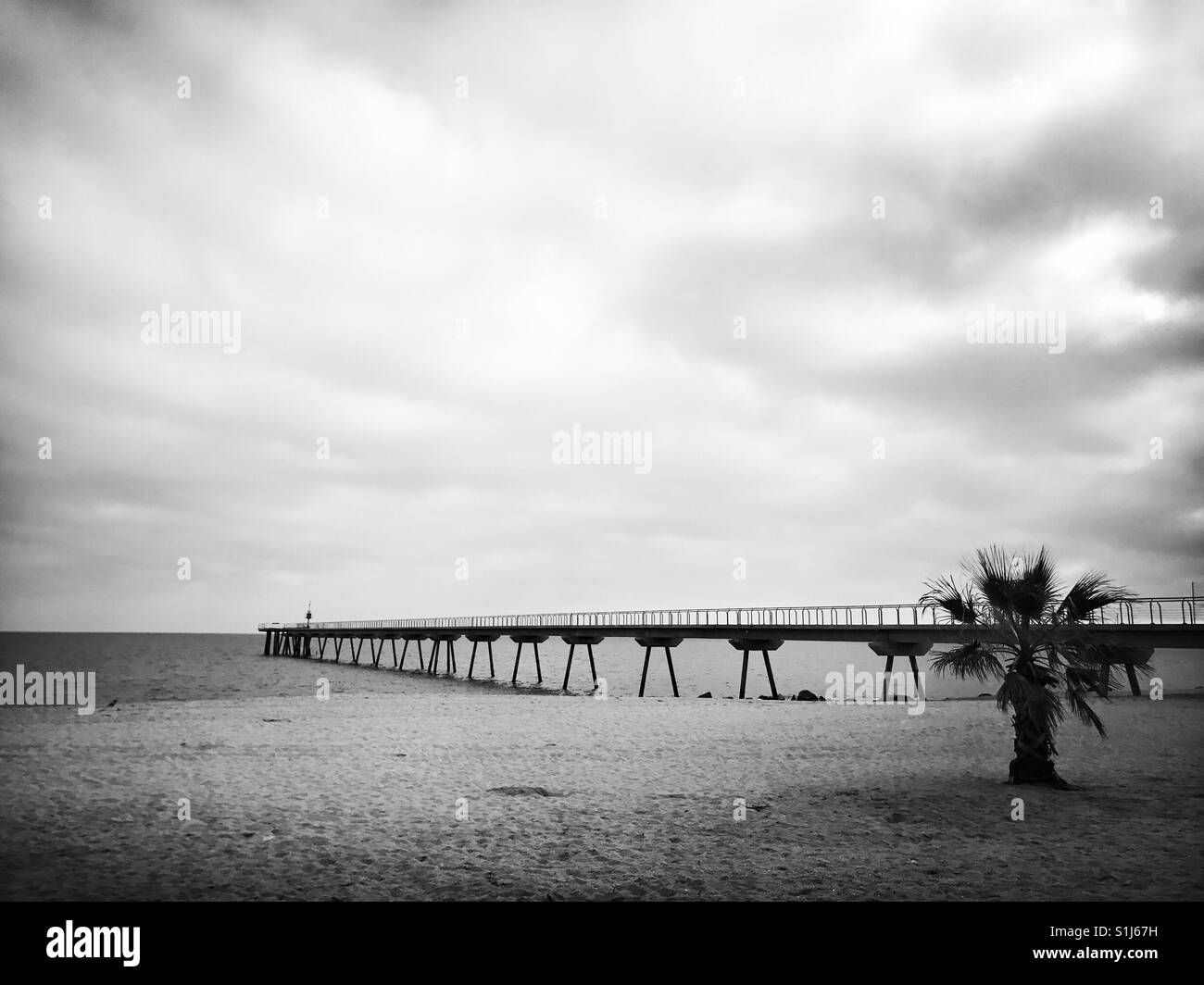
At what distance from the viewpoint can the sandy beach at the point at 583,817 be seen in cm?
682

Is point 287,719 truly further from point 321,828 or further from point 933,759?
point 933,759

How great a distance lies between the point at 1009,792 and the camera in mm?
10969

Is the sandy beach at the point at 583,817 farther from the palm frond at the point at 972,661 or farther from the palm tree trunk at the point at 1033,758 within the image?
the palm frond at the point at 972,661

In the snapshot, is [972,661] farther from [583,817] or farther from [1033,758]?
[583,817]

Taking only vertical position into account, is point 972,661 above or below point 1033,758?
above

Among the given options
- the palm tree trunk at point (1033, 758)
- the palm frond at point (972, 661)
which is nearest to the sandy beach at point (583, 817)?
the palm tree trunk at point (1033, 758)

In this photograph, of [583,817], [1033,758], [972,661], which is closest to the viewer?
[583,817]

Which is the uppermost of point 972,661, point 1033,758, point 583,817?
point 972,661

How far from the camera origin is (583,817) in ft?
31.2

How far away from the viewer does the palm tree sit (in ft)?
35.2

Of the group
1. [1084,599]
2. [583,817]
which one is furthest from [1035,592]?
[583,817]

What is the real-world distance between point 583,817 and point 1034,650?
6.55 m
